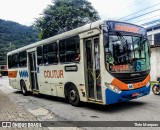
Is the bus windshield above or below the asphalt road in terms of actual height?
above

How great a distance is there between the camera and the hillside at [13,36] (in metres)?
66.9

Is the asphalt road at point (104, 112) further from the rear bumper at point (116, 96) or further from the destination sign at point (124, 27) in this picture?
the destination sign at point (124, 27)

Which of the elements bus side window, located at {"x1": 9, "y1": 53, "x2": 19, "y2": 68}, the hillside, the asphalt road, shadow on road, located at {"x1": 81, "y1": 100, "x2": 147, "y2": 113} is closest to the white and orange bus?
the asphalt road

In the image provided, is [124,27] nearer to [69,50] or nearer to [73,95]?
[69,50]

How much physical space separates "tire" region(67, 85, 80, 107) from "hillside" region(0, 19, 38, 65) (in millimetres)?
57223

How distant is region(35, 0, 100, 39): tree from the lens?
3378 centimetres

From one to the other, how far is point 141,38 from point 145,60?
0.86 meters

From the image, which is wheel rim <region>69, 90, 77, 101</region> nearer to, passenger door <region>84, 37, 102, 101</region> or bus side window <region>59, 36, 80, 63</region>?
passenger door <region>84, 37, 102, 101</region>

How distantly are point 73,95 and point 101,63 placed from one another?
7.90 feet

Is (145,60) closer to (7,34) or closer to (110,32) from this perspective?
(110,32)

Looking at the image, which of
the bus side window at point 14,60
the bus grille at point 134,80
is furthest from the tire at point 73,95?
the bus side window at point 14,60

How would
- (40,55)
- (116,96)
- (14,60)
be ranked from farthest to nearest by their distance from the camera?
1. (14,60)
2. (40,55)
3. (116,96)

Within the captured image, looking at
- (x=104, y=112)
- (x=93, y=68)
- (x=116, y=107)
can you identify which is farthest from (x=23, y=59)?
(x=104, y=112)

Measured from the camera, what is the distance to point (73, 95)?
31.7ft
